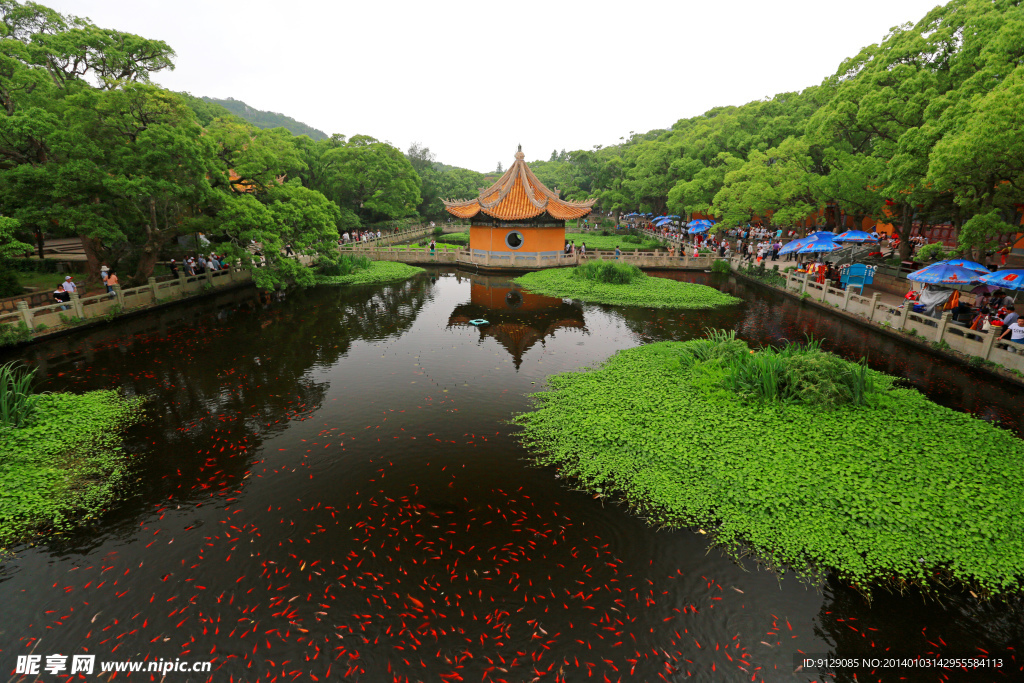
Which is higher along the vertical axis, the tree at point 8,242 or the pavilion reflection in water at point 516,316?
the tree at point 8,242

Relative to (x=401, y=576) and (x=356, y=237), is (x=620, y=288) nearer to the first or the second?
(x=401, y=576)

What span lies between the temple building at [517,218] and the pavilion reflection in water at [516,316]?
6.78m

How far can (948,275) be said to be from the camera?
1369 cm

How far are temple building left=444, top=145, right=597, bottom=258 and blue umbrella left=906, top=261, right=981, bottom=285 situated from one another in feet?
62.5

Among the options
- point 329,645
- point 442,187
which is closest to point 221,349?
point 329,645

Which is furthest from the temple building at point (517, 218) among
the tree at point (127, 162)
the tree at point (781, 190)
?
the tree at point (127, 162)

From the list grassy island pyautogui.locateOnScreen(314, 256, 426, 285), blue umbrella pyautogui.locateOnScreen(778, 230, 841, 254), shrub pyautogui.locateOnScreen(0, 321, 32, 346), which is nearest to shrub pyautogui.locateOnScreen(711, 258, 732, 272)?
blue umbrella pyautogui.locateOnScreen(778, 230, 841, 254)

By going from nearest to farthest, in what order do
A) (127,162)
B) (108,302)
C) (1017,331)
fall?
(1017,331)
(127,162)
(108,302)

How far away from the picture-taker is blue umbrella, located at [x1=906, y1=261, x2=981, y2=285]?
13461 mm

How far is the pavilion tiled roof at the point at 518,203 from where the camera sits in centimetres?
2905

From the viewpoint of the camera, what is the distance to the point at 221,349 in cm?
1357

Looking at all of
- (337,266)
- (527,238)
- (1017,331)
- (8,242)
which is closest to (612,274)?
(527,238)

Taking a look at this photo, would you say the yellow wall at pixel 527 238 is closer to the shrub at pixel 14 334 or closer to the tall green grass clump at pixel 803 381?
the tall green grass clump at pixel 803 381

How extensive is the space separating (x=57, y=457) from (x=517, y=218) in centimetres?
2465
